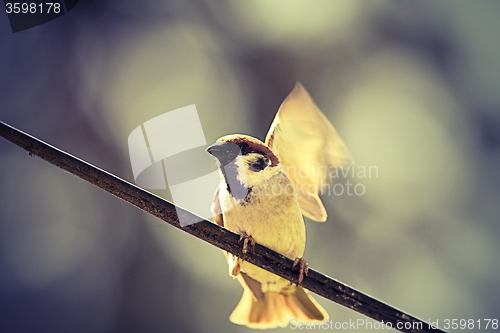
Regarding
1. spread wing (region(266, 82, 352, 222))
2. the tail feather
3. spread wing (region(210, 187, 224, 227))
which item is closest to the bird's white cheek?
spread wing (region(210, 187, 224, 227))

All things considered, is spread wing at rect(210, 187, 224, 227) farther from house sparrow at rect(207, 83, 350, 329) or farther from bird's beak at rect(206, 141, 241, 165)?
bird's beak at rect(206, 141, 241, 165)

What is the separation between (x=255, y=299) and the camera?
2.45 metres

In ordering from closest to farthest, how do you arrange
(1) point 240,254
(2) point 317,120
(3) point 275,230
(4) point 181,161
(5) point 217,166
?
(1) point 240,254 < (3) point 275,230 < (5) point 217,166 < (2) point 317,120 < (4) point 181,161

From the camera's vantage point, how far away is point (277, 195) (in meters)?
2.04

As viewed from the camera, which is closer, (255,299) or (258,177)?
(258,177)

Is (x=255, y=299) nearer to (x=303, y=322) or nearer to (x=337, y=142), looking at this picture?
(x=303, y=322)

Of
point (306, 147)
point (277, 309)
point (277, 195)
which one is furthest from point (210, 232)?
point (306, 147)

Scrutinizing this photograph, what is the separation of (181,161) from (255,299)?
123 centimetres

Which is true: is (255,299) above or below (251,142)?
below

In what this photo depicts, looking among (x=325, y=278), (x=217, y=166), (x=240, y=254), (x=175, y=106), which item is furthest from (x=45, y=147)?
(x=175, y=106)

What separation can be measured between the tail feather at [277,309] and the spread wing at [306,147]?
0.59 m

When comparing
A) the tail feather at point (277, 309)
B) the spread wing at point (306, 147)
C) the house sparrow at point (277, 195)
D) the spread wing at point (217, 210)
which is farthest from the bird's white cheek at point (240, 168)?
the tail feather at point (277, 309)

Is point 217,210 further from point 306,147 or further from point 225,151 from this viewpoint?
point 306,147

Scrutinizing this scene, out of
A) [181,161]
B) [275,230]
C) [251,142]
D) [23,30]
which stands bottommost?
[275,230]
